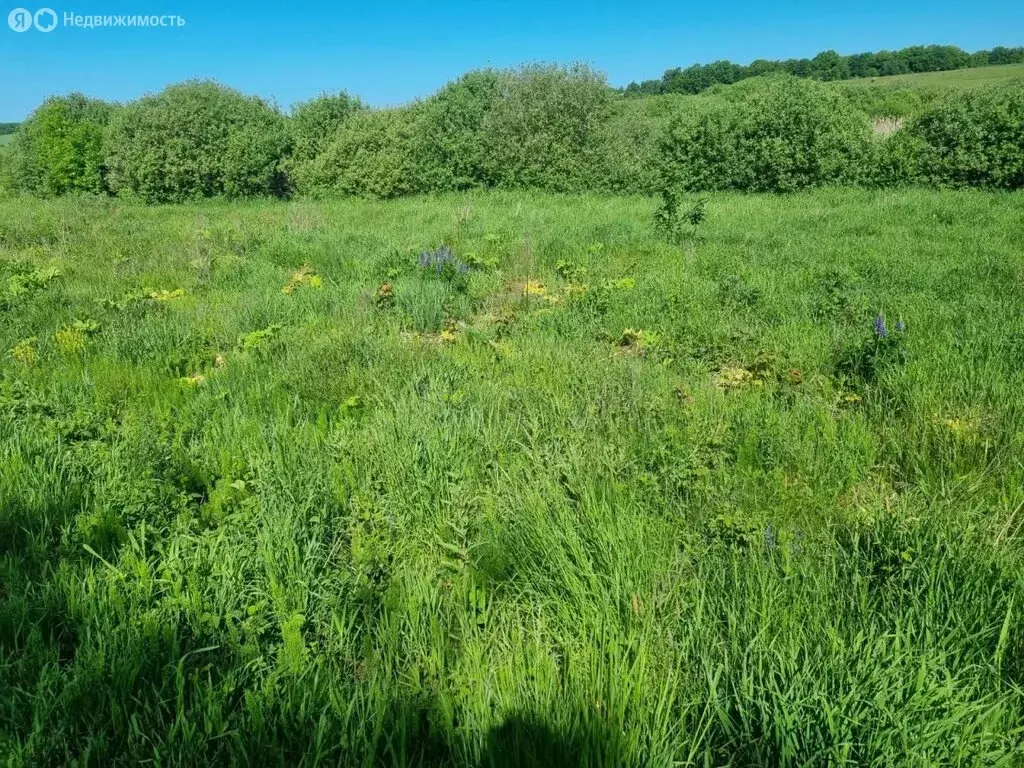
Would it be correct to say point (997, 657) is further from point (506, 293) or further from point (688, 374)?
point (506, 293)

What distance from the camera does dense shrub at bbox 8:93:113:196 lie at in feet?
86.4

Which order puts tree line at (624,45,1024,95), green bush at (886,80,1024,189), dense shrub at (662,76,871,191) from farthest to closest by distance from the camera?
tree line at (624,45,1024,95) < dense shrub at (662,76,871,191) < green bush at (886,80,1024,189)

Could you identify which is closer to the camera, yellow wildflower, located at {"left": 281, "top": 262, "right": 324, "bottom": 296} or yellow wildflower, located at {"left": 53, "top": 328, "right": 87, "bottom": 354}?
yellow wildflower, located at {"left": 53, "top": 328, "right": 87, "bottom": 354}

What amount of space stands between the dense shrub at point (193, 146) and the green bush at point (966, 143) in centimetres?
2033

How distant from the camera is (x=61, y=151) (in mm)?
26297

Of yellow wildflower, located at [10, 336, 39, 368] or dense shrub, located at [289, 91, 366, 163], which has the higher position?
dense shrub, located at [289, 91, 366, 163]

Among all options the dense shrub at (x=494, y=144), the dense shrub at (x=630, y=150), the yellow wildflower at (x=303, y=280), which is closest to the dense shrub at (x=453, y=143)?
the dense shrub at (x=494, y=144)

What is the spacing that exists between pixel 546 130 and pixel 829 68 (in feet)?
220

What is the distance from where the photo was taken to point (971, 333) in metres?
4.55

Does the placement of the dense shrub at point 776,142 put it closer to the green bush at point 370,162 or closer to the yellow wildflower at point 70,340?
the green bush at point 370,162

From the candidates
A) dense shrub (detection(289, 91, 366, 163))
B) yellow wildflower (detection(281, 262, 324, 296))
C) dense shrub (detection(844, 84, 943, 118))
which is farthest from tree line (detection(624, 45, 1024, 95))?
yellow wildflower (detection(281, 262, 324, 296))

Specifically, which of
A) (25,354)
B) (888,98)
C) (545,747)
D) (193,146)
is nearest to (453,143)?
(193,146)

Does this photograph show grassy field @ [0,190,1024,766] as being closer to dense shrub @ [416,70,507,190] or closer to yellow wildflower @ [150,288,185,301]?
yellow wildflower @ [150,288,185,301]

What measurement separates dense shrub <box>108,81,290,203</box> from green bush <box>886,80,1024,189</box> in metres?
20.3
